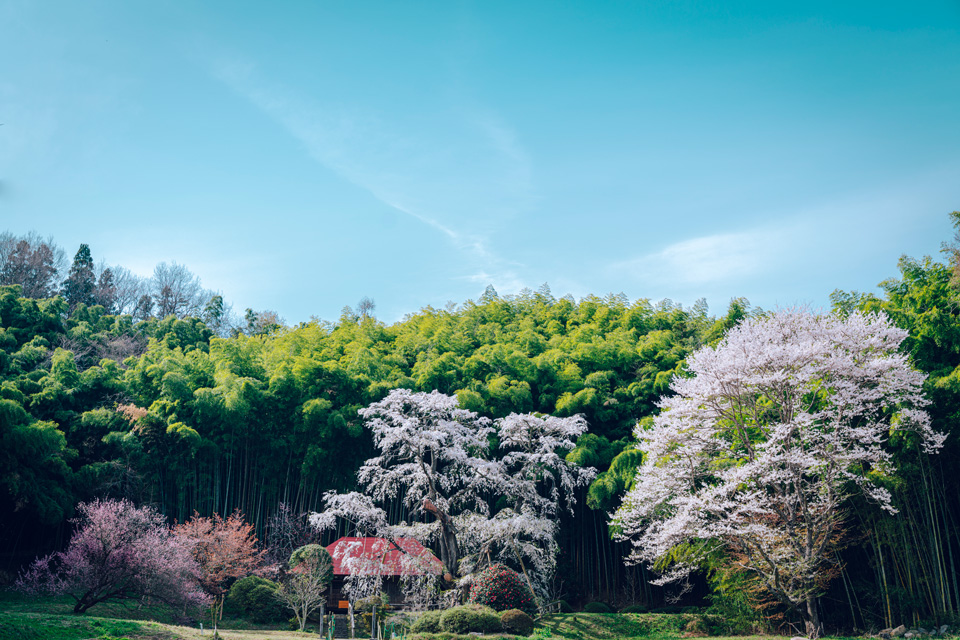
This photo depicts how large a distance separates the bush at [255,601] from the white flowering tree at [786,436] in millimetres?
8291

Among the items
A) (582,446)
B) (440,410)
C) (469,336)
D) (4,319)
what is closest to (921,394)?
(582,446)

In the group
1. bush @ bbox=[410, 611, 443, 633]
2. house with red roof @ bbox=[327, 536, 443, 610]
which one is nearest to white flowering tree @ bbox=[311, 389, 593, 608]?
house with red roof @ bbox=[327, 536, 443, 610]

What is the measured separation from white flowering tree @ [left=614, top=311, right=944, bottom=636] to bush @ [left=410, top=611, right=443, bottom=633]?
13.7 ft

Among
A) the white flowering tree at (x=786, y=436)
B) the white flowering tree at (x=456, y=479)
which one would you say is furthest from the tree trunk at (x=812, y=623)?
the white flowering tree at (x=456, y=479)

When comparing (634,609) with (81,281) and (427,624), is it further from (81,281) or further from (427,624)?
(81,281)

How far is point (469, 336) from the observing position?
62.4 feet

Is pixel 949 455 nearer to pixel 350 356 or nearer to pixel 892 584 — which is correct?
pixel 892 584

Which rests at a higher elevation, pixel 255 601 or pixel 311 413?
pixel 311 413

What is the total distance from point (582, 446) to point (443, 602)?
485 cm

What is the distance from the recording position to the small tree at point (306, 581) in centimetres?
1255

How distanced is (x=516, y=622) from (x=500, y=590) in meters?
0.71

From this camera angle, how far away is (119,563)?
37.5 ft

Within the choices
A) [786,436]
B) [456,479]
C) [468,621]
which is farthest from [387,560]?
[786,436]

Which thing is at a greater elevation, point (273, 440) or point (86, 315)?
point (86, 315)
